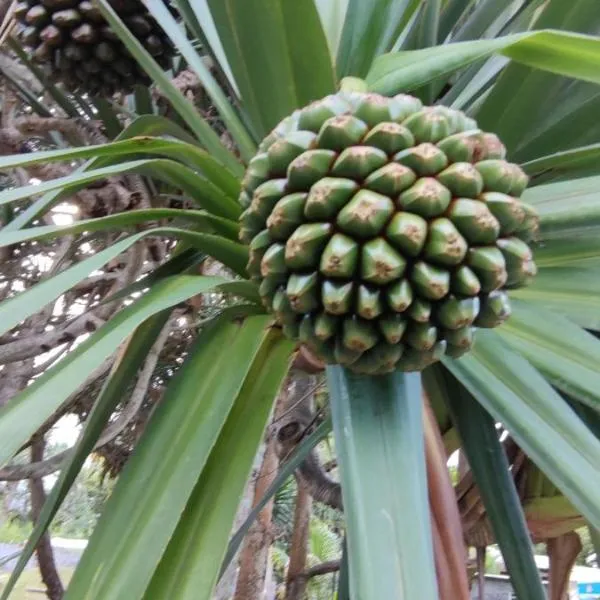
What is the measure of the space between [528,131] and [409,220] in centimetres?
31

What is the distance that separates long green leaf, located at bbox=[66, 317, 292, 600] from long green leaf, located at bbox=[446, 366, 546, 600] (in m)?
0.23

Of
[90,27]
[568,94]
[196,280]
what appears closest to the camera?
[196,280]

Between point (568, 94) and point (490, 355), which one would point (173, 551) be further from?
point (568, 94)

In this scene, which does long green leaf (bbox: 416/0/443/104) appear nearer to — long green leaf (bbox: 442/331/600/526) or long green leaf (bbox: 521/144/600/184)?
long green leaf (bbox: 521/144/600/184)

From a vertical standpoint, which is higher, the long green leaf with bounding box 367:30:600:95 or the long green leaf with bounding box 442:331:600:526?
the long green leaf with bounding box 367:30:600:95

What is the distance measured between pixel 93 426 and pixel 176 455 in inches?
5.4

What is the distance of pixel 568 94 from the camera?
2.14 ft

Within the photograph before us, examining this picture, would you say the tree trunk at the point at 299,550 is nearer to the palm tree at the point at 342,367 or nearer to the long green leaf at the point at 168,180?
the palm tree at the point at 342,367

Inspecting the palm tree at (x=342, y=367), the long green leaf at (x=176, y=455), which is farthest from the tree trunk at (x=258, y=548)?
the long green leaf at (x=176, y=455)

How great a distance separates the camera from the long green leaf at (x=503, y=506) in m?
0.63

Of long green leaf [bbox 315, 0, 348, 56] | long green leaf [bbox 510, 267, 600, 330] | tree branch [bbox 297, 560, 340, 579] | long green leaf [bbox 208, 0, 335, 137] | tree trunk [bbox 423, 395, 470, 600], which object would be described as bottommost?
tree trunk [bbox 423, 395, 470, 600]

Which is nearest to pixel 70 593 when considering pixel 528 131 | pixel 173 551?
pixel 173 551

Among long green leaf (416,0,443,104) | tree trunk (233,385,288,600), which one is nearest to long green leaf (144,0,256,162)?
long green leaf (416,0,443,104)

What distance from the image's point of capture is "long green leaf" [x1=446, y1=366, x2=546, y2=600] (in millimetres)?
626
